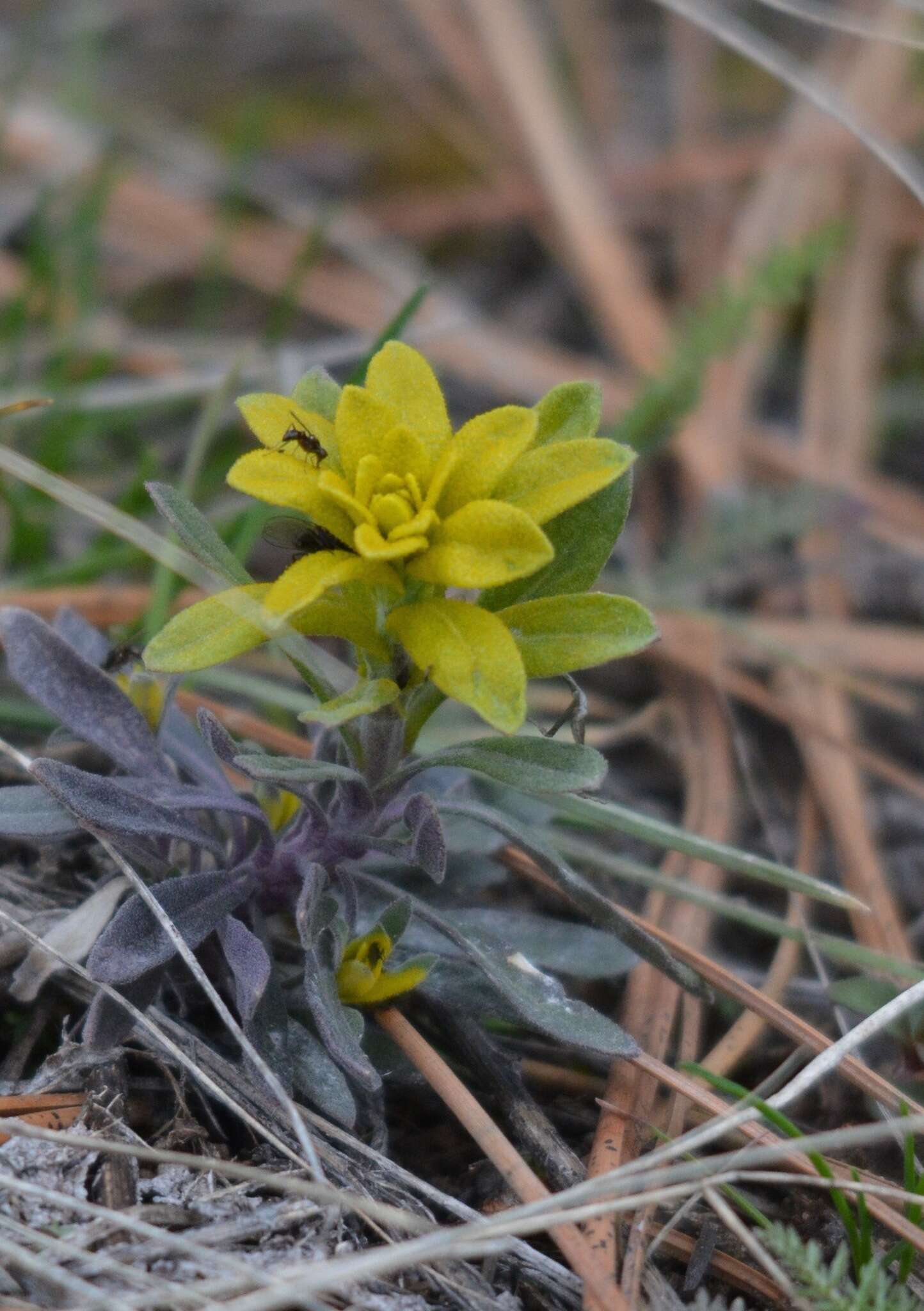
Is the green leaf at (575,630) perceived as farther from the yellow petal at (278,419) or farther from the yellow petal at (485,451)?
the yellow petal at (278,419)

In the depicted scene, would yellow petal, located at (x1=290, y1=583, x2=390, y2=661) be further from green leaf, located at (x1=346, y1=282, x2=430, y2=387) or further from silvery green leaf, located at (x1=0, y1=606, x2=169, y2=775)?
green leaf, located at (x1=346, y1=282, x2=430, y2=387)

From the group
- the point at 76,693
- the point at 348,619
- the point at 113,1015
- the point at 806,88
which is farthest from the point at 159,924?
the point at 806,88

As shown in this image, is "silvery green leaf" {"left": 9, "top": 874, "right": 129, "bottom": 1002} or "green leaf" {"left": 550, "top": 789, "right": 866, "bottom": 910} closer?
"silvery green leaf" {"left": 9, "top": 874, "right": 129, "bottom": 1002}

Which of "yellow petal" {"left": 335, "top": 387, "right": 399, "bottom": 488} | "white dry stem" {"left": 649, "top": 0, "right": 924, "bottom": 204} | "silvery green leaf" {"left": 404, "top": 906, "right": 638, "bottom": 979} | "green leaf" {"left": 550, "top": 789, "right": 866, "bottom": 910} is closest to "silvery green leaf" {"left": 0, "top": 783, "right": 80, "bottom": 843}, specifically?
"silvery green leaf" {"left": 404, "top": 906, "right": 638, "bottom": 979}

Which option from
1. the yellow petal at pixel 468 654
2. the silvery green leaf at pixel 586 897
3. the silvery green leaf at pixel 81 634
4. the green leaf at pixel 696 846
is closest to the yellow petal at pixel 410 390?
the yellow petal at pixel 468 654

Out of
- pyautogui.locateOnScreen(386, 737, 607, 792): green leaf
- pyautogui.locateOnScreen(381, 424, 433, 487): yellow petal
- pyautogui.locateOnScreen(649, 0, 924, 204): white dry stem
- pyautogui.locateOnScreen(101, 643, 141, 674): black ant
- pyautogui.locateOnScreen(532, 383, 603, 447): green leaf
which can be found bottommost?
pyautogui.locateOnScreen(101, 643, 141, 674): black ant

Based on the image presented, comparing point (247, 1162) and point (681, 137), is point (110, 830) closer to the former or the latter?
point (247, 1162)
